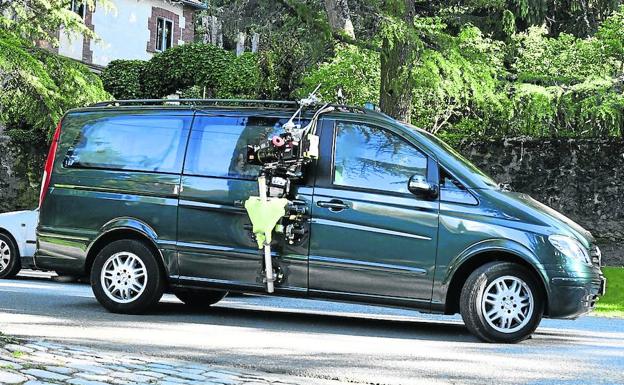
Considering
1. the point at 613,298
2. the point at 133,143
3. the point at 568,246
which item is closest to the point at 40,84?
the point at 133,143

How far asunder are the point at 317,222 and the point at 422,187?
1.00 metres

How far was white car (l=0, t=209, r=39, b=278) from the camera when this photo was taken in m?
15.0

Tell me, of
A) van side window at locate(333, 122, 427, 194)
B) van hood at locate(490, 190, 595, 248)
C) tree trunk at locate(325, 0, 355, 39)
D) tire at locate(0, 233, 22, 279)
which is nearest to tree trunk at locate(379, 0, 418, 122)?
tree trunk at locate(325, 0, 355, 39)

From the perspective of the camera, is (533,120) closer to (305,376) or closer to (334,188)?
(334,188)

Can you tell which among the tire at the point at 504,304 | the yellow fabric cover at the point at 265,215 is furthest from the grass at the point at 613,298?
the yellow fabric cover at the point at 265,215

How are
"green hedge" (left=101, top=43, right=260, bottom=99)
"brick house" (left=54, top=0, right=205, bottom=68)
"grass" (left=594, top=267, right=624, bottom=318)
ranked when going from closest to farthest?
"grass" (left=594, top=267, right=624, bottom=318) < "green hedge" (left=101, top=43, right=260, bottom=99) < "brick house" (left=54, top=0, right=205, bottom=68)

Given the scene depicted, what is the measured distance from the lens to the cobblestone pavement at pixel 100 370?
586cm

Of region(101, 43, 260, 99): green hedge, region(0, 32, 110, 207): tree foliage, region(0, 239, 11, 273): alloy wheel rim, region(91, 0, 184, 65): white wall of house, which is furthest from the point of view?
region(91, 0, 184, 65): white wall of house

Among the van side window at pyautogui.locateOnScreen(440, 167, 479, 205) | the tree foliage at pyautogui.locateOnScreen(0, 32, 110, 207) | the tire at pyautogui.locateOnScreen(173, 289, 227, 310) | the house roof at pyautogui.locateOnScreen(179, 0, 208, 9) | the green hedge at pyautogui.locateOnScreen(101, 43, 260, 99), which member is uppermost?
the house roof at pyautogui.locateOnScreen(179, 0, 208, 9)

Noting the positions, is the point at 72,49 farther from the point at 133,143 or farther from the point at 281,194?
the point at 281,194

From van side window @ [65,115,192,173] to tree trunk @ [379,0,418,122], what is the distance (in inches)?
285

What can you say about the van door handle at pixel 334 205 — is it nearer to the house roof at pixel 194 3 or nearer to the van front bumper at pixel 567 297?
the van front bumper at pixel 567 297

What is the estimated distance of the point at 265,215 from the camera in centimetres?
910

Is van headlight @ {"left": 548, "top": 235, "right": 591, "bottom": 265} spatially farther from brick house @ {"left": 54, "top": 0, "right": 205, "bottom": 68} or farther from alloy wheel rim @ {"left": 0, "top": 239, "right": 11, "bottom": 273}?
brick house @ {"left": 54, "top": 0, "right": 205, "bottom": 68}
